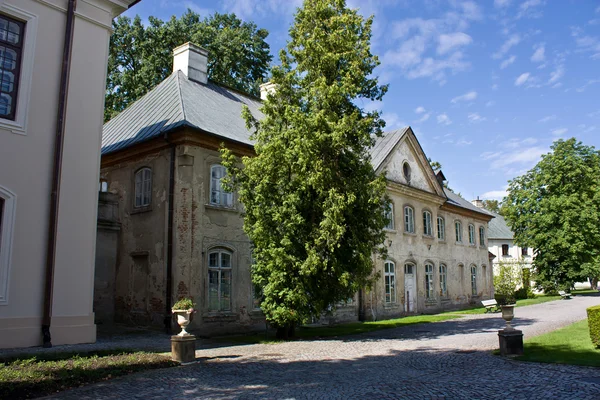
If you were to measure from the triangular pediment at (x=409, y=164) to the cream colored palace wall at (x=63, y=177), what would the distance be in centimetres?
1340

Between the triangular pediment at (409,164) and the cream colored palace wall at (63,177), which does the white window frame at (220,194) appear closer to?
the cream colored palace wall at (63,177)

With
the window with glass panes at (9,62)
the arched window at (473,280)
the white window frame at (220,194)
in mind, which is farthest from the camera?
the arched window at (473,280)

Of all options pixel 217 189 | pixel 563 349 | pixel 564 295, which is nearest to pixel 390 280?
pixel 217 189

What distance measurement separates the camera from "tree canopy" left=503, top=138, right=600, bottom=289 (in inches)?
1409

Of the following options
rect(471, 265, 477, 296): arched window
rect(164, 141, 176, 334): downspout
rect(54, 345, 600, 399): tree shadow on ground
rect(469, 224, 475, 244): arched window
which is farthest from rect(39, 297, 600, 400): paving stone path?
rect(469, 224, 475, 244): arched window

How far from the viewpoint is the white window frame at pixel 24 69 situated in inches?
400

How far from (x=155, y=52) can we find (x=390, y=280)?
17.1 meters

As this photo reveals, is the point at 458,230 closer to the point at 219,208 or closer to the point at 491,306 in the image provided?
the point at 491,306

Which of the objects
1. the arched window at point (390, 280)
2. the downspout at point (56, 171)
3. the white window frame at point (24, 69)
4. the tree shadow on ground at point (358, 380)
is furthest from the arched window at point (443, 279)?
the white window frame at point (24, 69)

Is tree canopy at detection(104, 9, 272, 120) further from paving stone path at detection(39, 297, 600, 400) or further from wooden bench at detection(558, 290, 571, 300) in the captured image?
wooden bench at detection(558, 290, 571, 300)

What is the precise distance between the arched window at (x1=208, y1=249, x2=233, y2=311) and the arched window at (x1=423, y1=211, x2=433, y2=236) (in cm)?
1342

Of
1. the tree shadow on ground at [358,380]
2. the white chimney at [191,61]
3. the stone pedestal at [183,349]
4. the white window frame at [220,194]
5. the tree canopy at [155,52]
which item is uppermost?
the tree canopy at [155,52]

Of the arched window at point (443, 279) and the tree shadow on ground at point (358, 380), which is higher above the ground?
the arched window at point (443, 279)

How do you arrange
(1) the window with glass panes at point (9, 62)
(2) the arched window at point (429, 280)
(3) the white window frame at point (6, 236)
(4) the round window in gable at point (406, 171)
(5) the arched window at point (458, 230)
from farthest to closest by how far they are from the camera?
1. (5) the arched window at point (458, 230)
2. (2) the arched window at point (429, 280)
3. (4) the round window in gable at point (406, 171)
4. (1) the window with glass panes at point (9, 62)
5. (3) the white window frame at point (6, 236)
